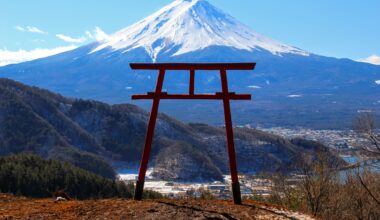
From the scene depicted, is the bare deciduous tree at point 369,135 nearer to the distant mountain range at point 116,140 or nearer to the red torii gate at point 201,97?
the red torii gate at point 201,97

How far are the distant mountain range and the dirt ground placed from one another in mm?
79026

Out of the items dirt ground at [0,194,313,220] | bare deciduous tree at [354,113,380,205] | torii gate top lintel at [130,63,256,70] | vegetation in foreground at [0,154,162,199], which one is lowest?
vegetation in foreground at [0,154,162,199]

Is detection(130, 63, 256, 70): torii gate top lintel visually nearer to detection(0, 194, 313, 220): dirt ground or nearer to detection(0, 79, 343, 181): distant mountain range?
detection(0, 194, 313, 220): dirt ground

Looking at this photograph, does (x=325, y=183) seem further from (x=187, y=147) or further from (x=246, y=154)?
(x=246, y=154)

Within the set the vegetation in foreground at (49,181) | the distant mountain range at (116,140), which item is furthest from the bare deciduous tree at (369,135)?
the distant mountain range at (116,140)

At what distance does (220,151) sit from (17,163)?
75.3 meters

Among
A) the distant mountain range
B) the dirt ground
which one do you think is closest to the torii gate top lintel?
the dirt ground

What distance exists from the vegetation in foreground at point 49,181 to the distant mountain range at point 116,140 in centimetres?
4250

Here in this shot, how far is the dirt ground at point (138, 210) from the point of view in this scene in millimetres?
9445

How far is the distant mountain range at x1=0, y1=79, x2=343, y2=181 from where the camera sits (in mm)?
100125

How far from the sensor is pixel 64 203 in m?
10.7

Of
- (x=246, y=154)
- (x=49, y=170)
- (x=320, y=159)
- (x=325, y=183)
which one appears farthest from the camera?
(x=246, y=154)

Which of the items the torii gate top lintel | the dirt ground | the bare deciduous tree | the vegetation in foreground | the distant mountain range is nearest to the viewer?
the dirt ground

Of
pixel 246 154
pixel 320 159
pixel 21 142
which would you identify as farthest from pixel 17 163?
pixel 246 154
